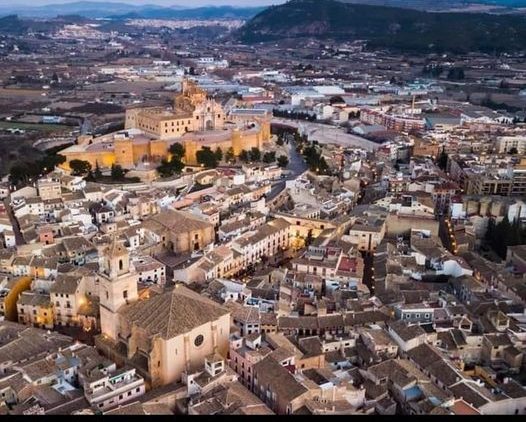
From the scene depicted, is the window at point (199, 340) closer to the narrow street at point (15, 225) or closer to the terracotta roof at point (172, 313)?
the terracotta roof at point (172, 313)

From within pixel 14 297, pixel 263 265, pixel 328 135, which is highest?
pixel 14 297

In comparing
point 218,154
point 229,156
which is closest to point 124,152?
point 218,154

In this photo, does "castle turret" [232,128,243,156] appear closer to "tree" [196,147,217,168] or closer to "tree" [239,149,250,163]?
"tree" [239,149,250,163]

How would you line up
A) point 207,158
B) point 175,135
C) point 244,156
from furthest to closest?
point 175,135, point 244,156, point 207,158

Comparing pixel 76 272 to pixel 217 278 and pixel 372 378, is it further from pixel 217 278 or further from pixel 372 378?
pixel 372 378

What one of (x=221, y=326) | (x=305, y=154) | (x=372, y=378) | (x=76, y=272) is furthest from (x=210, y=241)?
(x=305, y=154)

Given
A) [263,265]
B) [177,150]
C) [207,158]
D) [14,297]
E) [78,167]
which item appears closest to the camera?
[14,297]

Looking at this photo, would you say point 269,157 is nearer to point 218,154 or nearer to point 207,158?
point 218,154
